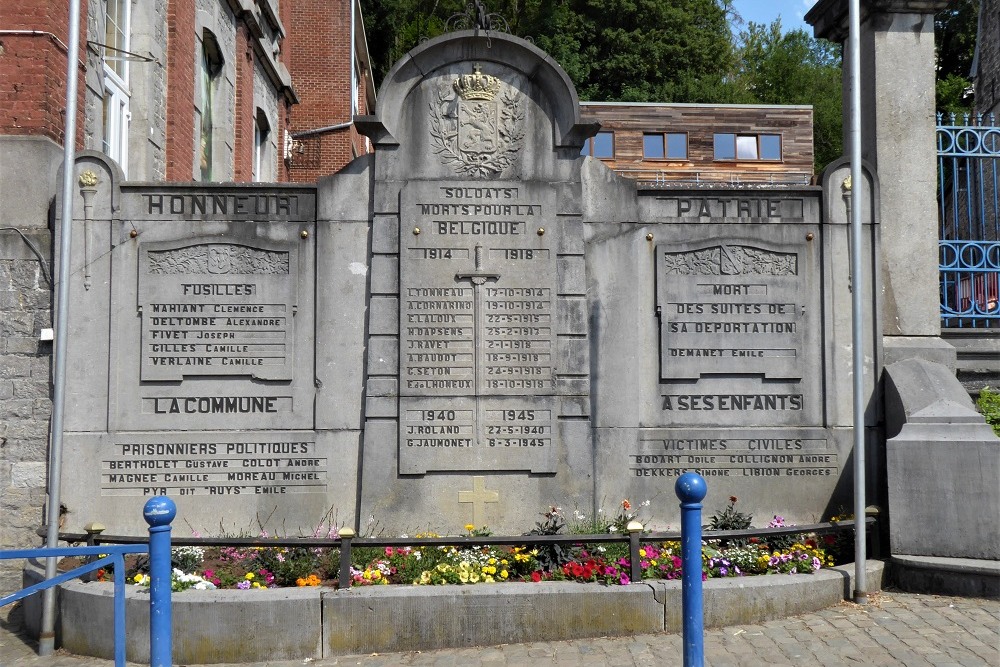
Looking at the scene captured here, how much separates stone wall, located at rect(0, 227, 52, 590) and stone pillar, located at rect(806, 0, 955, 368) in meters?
7.68

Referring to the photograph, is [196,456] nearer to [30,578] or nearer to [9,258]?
[30,578]

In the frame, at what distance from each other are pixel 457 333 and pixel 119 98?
22.6ft

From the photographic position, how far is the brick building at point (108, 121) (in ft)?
26.3

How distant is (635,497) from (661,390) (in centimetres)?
100

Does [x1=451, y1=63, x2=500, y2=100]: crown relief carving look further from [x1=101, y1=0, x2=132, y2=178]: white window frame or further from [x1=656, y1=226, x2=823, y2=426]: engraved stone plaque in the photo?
[x1=101, y1=0, x2=132, y2=178]: white window frame

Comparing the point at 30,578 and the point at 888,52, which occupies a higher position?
the point at 888,52

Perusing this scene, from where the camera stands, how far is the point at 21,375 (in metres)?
8.05

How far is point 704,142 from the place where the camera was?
29203 millimetres

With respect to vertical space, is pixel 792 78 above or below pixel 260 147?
above

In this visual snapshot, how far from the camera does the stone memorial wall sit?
26.1 feet

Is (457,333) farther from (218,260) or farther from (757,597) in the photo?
(757,597)

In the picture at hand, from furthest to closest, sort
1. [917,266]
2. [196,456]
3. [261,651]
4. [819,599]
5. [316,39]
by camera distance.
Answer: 1. [316,39]
2. [917,266]
3. [196,456]
4. [819,599]
5. [261,651]

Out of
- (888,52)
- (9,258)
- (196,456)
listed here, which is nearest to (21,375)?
(9,258)

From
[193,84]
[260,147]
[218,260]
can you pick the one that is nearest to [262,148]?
[260,147]
